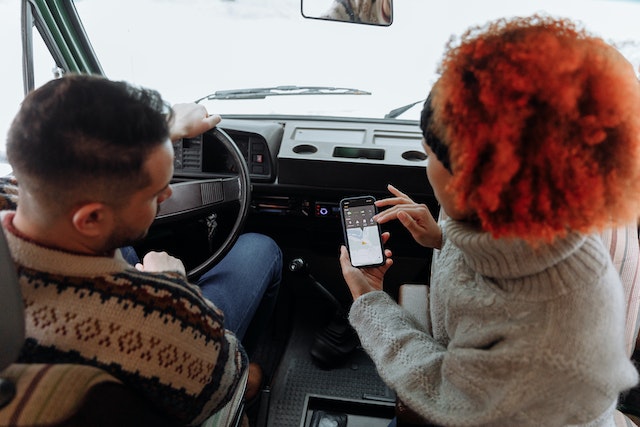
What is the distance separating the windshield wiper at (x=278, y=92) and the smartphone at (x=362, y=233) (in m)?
0.78

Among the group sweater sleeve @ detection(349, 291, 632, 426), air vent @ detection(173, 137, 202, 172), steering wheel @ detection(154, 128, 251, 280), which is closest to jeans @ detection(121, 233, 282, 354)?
steering wheel @ detection(154, 128, 251, 280)

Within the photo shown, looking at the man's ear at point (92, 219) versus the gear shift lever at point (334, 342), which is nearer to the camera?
the man's ear at point (92, 219)

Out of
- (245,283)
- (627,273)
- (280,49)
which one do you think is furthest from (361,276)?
(280,49)

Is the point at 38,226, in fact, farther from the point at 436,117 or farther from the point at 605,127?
the point at 605,127

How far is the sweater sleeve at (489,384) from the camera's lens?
83 cm

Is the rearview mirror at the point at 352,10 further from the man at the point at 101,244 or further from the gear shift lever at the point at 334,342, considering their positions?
the gear shift lever at the point at 334,342

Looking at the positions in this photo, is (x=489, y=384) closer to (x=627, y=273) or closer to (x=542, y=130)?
(x=542, y=130)

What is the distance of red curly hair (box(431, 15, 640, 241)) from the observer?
2.35 feet

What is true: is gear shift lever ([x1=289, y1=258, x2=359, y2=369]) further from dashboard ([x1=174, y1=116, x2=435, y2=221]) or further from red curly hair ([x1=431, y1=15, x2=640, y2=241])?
red curly hair ([x1=431, y1=15, x2=640, y2=241])

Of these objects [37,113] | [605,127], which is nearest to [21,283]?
[37,113]

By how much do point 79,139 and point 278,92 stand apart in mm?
1491

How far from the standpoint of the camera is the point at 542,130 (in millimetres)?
719

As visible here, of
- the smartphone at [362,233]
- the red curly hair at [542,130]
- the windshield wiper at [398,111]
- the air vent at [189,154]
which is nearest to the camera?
the red curly hair at [542,130]

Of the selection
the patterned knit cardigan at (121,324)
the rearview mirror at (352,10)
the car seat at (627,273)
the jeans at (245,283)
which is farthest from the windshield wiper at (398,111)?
the patterned knit cardigan at (121,324)
